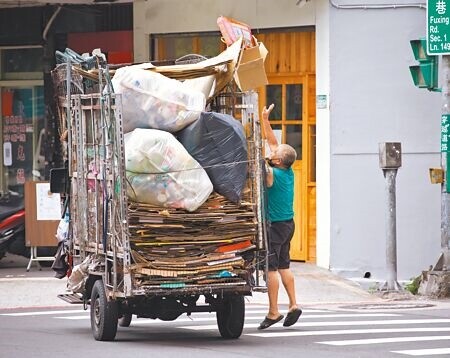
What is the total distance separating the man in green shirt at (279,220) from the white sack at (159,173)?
1.39 m

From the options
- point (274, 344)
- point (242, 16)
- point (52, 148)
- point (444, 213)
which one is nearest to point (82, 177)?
point (274, 344)

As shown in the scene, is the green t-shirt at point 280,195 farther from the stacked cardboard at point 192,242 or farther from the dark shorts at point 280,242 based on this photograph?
the stacked cardboard at point 192,242

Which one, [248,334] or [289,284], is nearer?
[248,334]

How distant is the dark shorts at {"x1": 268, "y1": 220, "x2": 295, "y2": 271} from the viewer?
41.5 feet

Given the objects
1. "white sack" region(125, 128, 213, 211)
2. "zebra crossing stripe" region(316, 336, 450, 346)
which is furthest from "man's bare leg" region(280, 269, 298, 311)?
"white sack" region(125, 128, 213, 211)

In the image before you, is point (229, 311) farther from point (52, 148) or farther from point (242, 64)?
point (52, 148)

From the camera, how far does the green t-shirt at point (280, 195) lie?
12.7 meters

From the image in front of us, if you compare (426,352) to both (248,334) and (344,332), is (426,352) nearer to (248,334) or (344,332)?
(344,332)

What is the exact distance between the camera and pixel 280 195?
12680mm

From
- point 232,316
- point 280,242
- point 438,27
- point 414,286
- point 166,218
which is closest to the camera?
point 166,218

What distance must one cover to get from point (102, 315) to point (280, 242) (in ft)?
7.10

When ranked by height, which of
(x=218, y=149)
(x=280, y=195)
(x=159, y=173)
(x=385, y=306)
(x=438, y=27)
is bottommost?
(x=385, y=306)

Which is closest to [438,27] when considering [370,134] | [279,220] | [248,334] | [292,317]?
[370,134]

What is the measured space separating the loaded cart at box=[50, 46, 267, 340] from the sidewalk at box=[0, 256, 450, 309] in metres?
4.22
